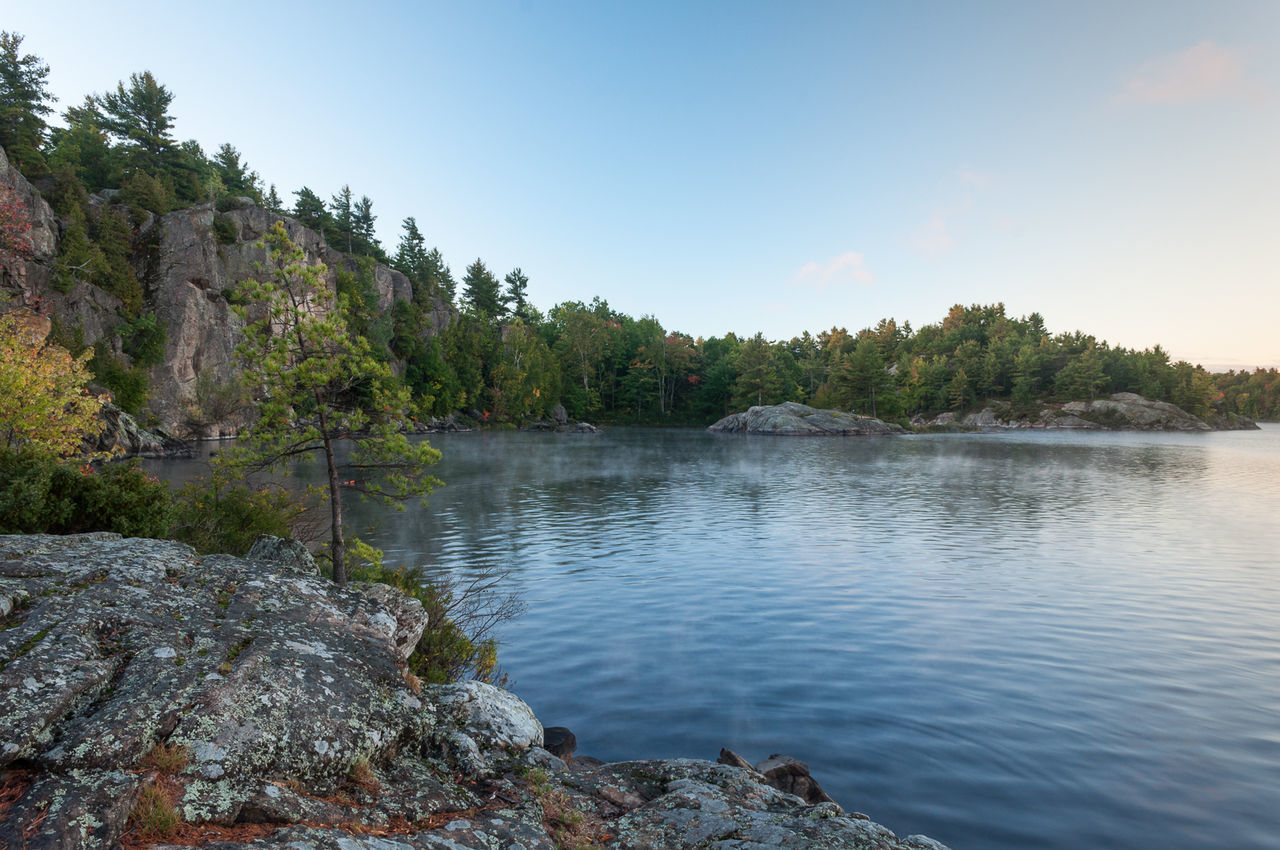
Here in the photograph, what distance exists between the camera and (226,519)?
1443 centimetres

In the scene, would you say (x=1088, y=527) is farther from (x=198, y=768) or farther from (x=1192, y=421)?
(x=1192, y=421)

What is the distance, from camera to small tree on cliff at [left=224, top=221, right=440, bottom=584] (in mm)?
9875

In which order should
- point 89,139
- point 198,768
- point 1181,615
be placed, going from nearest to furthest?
point 198,768
point 1181,615
point 89,139

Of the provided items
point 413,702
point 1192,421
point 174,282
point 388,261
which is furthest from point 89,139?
point 1192,421

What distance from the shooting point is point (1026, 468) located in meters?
50.3

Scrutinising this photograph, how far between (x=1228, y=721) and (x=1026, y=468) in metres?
46.5

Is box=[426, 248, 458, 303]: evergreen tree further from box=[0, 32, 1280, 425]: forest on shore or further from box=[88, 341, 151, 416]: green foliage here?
box=[88, 341, 151, 416]: green foliage

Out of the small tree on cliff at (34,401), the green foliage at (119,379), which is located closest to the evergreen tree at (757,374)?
the green foliage at (119,379)

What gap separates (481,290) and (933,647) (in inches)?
4676

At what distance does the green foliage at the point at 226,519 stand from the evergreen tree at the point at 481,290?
110 metres

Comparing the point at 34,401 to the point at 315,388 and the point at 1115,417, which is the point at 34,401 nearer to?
the point at 315,388

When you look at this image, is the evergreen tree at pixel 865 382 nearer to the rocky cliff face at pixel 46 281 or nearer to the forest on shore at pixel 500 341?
the forest on shore at pixel 500 341

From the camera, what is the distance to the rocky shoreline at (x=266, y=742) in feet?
12.3

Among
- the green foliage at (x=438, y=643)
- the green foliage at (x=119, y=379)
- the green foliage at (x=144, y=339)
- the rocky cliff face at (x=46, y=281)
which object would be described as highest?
the rocky cliff face at (x=46, y=281)
